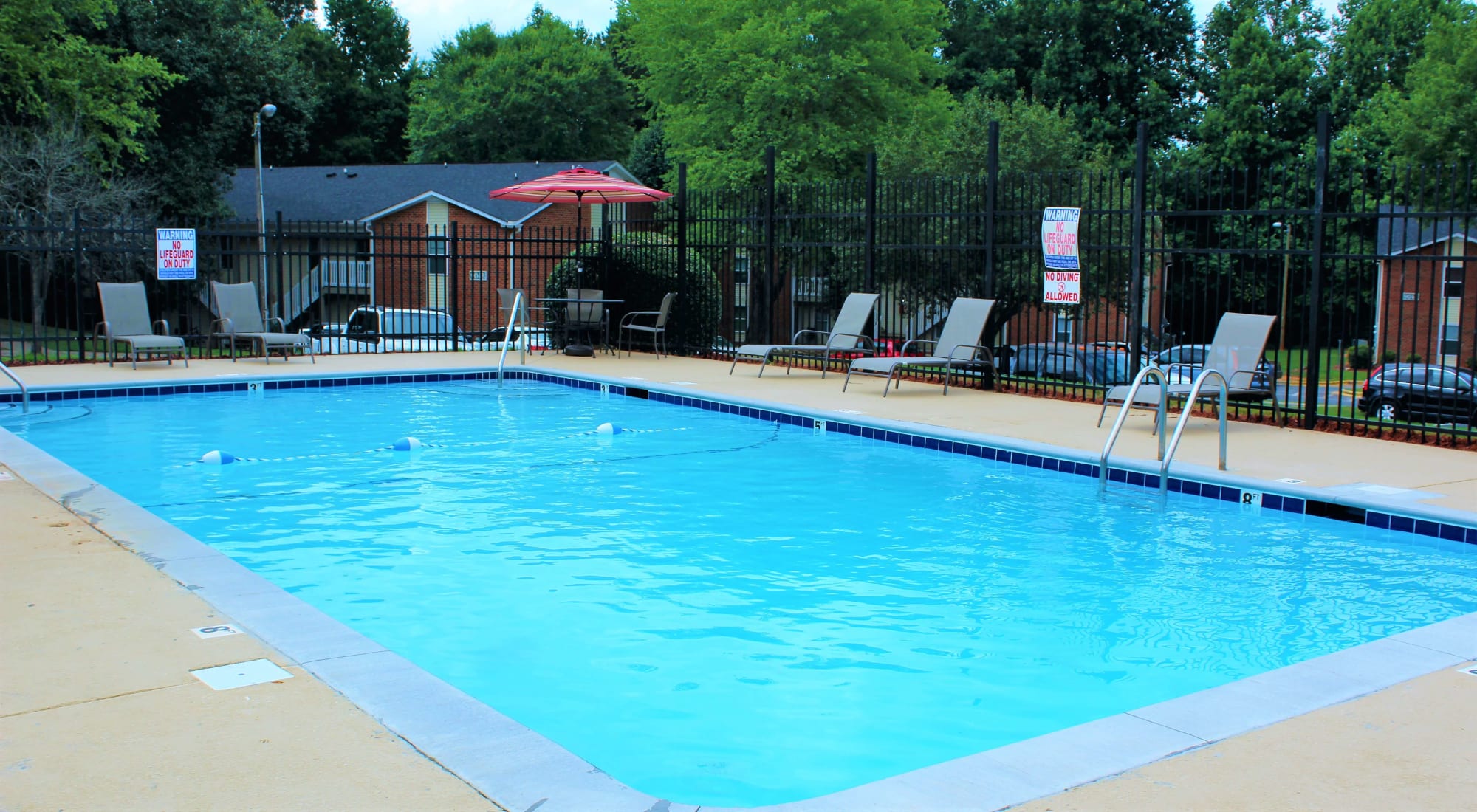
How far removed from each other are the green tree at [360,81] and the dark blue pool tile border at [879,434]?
1553 inches

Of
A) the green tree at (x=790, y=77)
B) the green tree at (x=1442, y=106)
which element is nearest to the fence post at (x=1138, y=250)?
the green tree at (x=1442, y=106)

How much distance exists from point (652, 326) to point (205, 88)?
1720 cm

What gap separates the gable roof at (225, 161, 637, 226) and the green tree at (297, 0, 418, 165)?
31.3 feet

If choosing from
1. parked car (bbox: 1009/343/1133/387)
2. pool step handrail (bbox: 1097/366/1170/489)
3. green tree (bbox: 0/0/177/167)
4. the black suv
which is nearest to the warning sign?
parked car (bbox: 1009/343/1133/387)

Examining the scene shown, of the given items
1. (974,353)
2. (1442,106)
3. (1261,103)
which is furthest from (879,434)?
(1261,103)

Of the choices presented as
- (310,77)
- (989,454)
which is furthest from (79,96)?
(989,454)

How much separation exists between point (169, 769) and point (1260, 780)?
2582 mm

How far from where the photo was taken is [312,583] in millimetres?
5328

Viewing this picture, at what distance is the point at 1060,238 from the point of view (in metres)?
11.1

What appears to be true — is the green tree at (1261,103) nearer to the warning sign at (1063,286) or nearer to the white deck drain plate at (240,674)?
the warning sign at (1063,286)

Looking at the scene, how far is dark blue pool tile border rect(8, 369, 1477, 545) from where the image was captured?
646 cm

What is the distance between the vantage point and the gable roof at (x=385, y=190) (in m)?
38.6

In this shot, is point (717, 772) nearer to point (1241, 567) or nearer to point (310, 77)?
point (1241, 567)

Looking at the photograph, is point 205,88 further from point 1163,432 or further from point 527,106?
point 1163,432
